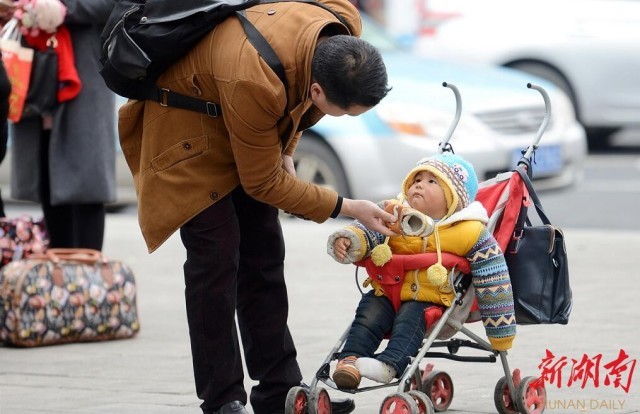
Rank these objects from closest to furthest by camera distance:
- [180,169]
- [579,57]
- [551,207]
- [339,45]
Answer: [339,45], [180,169], [551,207], [579,57]

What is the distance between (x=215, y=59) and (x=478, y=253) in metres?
1.01

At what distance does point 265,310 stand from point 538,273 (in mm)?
904

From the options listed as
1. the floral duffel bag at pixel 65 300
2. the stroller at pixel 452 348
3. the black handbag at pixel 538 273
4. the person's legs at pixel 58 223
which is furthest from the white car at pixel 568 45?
the black handbag at pixel 538 273

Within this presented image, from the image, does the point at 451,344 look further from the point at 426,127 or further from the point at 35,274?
the point at 426,127

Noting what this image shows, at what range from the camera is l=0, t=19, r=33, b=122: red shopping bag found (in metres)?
6.28

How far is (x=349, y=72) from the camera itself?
4227 millimetres

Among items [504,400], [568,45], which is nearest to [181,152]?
[504,400]

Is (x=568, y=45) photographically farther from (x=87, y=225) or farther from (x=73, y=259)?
(x=73, y=259)

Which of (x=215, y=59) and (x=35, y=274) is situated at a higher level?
(x=215, y=59)

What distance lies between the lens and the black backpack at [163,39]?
14.5ft

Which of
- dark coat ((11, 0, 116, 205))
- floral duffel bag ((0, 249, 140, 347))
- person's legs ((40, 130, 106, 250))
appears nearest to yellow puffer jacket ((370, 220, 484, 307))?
floral duffel bag ((0, 249, 140, 347))

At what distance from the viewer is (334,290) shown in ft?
25.2

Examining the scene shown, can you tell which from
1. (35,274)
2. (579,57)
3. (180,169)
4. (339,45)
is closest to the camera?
(339,45)

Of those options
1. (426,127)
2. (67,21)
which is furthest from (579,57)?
(67,21)
